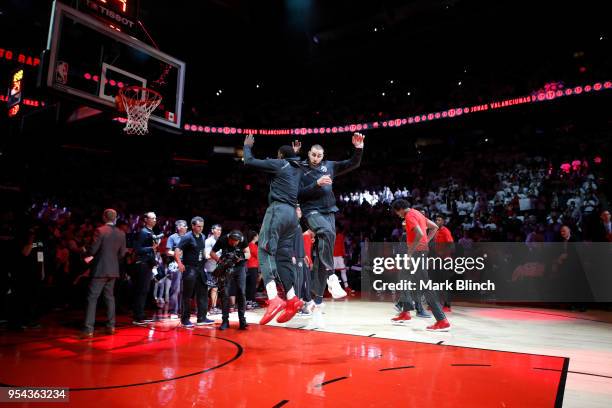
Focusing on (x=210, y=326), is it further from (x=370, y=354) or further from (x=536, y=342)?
(x=536, y=342)

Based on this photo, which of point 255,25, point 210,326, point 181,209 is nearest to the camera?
point 210,326

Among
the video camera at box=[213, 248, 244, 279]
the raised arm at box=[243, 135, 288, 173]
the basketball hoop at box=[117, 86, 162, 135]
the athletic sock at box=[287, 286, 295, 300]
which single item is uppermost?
the basketball hoop at box=[117, 86, 162, 135]

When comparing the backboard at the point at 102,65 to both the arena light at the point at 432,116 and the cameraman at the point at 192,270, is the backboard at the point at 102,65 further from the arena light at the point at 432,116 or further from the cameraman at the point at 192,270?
the arena light at the point at 432,116

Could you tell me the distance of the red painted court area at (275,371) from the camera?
9.68 feet

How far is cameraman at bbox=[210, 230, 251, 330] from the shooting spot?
6.01 m

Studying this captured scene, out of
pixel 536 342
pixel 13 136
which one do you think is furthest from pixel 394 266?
pixel 13 136

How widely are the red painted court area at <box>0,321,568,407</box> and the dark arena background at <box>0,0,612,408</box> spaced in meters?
0.03

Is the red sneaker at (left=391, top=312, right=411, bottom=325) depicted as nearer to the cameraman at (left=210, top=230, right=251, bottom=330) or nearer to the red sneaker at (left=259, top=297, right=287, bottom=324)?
the cameraman at (left=210, top=230, right=251, bottom=330)

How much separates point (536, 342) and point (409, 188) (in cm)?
1384

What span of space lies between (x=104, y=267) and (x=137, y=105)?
361 centimetres

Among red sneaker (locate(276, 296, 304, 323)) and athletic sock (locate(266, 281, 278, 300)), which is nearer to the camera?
red sneaker (locate(276, 296, 304, 323))

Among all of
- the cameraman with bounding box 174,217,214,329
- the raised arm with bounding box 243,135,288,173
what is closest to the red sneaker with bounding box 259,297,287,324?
the raised arm with bounding box 243,135,288,173

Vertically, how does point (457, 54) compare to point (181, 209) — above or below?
above

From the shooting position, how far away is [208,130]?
21.4 metres
